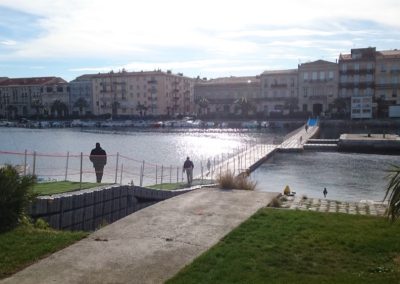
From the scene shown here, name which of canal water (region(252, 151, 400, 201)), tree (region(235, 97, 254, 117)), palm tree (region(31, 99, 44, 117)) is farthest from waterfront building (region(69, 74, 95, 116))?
canal water (region(252, 151, 400, 201))

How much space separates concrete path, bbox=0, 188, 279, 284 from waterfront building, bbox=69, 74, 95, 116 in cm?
12984

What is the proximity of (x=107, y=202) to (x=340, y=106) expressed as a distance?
91.2 m

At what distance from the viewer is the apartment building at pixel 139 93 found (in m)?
128

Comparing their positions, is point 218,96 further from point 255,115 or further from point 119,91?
point 119,91

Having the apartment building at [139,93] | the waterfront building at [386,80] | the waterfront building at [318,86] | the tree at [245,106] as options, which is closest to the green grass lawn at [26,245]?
the waterfront building at [386,80]

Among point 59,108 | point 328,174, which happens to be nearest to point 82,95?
point 59,108

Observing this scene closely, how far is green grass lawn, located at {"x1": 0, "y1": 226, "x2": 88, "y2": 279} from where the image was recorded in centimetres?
756

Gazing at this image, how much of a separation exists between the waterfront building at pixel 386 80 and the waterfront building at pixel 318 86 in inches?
351

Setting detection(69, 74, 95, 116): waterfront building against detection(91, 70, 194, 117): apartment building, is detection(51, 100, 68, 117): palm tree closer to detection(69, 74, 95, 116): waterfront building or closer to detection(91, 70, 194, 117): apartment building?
detection(69, 74, 95, 116): waterfront building

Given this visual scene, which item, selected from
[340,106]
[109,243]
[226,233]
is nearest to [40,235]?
[109,243]

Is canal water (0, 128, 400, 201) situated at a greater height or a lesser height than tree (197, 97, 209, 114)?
lesser

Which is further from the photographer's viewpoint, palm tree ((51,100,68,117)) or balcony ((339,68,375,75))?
palm tree ((51,100,68,117))

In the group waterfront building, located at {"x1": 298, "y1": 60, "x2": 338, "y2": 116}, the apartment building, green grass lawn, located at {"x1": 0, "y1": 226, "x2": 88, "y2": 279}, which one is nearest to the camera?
green grass lawn, located at {"x1": 0, "y1": 226, "x2": 88, "y2": 279}

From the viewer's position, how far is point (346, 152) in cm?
5162
